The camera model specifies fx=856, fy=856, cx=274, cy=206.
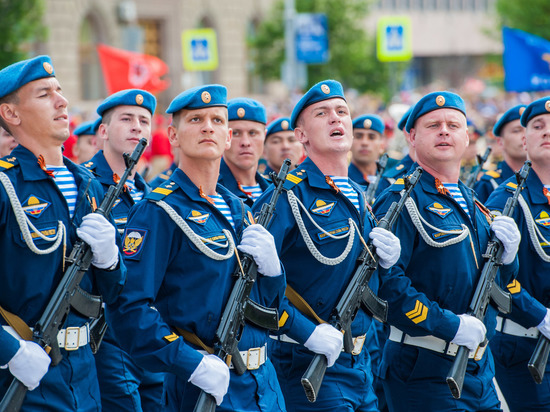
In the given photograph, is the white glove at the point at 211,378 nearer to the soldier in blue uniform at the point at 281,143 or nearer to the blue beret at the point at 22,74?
the blue beret at the point at 22,74

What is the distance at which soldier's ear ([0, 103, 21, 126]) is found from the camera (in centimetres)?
395

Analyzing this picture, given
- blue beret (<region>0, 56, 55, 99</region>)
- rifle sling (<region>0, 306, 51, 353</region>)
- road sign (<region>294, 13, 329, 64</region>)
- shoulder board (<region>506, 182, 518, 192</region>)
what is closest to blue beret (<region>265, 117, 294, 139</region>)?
shoulder board (<region>506, 182, 518, 192</region>)

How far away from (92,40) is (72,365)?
Result: 2979 cm

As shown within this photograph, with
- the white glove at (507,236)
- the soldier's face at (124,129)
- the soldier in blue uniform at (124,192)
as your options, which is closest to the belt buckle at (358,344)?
the white glove at (507,236)

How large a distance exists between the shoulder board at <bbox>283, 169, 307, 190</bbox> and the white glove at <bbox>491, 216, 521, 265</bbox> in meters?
1.16

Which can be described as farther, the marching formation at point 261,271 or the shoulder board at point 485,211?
the shoulder board at point 485,211

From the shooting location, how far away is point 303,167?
492cm

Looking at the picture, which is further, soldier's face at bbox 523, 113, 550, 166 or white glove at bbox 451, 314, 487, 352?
soldier's face at bbox 523, 113, 550, 166

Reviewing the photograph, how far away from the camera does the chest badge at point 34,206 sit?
3768mm

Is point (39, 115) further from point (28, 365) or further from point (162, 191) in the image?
point (28, 365)

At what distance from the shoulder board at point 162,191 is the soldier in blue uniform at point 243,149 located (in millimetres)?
2571

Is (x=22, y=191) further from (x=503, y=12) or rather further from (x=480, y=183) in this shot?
(x=503, y=12)

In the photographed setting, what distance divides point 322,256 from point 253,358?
764 mm

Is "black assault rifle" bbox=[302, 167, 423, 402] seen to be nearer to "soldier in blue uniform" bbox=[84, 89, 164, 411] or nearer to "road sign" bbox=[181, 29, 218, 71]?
"soldier in blue uniform" bbox=[84, 89, 164, 411]
